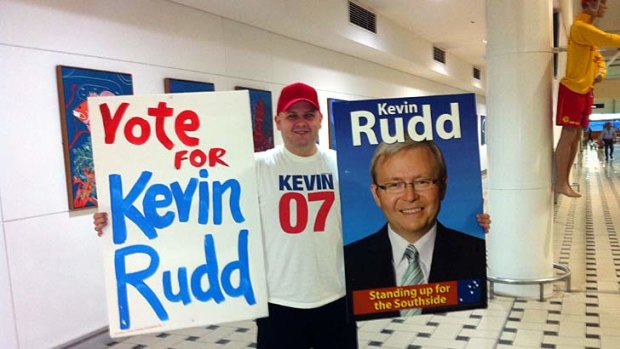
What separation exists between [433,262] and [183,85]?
313 cm

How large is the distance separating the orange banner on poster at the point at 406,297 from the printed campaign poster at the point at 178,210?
14.0 inches

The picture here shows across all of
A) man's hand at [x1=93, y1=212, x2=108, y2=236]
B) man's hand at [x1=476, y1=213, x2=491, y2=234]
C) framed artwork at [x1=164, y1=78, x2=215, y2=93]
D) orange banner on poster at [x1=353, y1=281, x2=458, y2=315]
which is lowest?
orange banner on poster at [x1=353, y1=281, x2=458, y2=315]

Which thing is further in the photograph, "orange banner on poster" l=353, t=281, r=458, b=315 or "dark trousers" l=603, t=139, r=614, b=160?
"dark trousers" l=603, t=139, r=614, b=160

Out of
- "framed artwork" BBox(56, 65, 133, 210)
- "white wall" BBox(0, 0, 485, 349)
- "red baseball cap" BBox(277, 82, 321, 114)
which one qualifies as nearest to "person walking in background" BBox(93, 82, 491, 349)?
"red baseball cap" BBox(277, 82, 321, 114)

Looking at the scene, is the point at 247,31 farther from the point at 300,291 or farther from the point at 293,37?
the point at 300,291

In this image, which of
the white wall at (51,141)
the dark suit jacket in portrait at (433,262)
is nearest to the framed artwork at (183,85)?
the white wall at (51,141)

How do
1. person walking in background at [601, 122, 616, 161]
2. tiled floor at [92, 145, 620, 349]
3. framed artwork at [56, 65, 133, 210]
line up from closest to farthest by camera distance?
1. tiled floor at [92, 145, 620, 349]
2. framed artwork at [56, 65, 133, 210]
3. person walking in background at [601, 122, 616, 161]

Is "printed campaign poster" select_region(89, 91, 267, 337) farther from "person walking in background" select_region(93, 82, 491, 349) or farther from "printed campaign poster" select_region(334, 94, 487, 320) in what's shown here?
"printed campaign poster" select_region(334, 94, 487, 320)

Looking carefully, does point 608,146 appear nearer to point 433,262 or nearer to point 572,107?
point 572,107

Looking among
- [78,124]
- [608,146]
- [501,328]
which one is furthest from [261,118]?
[608,146]

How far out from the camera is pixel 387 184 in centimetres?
175

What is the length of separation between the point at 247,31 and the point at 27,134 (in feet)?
8.74

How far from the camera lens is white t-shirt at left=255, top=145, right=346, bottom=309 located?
170 cm

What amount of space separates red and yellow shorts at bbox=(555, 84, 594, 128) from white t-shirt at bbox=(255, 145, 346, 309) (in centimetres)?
290
